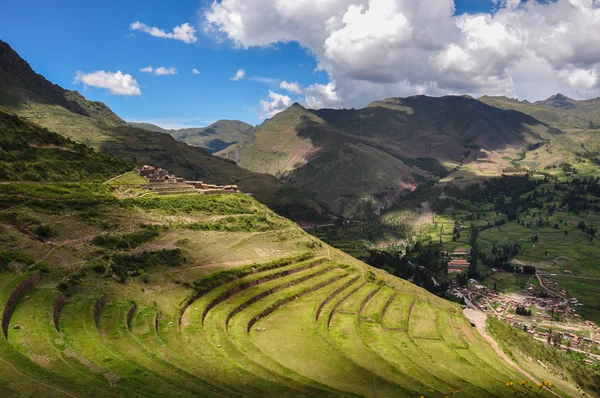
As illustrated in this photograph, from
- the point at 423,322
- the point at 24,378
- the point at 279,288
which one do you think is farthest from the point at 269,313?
the point at 24,378

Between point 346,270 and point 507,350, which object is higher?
point 346,270

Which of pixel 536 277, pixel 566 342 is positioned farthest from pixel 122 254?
pixel 536 277

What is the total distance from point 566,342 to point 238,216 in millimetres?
105299

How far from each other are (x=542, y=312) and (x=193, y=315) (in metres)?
141

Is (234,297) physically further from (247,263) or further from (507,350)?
(507,350)

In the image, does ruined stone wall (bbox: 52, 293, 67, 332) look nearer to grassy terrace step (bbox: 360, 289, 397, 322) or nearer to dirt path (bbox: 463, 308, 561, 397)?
grassy terrace step (bbox: 360, 289, 397, 322)

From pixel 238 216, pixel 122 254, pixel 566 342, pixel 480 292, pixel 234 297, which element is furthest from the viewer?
pixel 480 292

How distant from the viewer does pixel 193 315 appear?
171ft

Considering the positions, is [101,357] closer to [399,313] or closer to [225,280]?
[225,280]

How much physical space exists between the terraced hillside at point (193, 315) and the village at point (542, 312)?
192 ft

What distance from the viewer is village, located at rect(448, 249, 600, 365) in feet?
389

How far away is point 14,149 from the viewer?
274 ft

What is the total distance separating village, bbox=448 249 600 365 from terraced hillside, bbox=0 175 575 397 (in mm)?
58560

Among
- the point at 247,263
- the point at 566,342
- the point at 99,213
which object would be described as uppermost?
the point at 99,213
